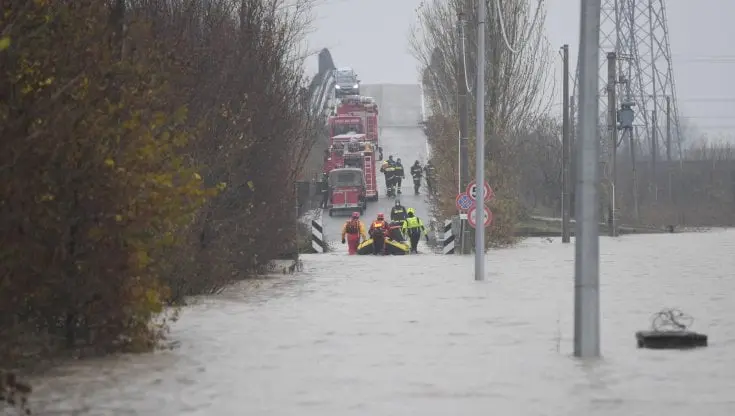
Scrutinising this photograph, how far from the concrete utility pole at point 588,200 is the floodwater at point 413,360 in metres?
0.38

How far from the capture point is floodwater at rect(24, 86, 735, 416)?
11.8 metres

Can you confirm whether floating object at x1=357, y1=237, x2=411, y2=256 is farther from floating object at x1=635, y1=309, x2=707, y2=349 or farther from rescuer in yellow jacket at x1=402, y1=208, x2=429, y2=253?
floating object at x1=635, y1=309, x2=707, y2=349

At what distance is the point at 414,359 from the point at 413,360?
95 millimetres

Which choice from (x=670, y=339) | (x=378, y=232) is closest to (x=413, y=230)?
(x=378, y=232)

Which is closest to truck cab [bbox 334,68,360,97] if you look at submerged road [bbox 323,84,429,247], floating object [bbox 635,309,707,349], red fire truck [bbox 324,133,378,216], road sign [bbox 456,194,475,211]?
submerged road [bbox 323,84,429,247]

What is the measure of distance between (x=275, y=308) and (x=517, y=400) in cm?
1111

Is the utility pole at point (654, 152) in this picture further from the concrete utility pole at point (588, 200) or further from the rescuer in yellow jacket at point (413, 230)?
the concrete utility pole at point (588, 200)

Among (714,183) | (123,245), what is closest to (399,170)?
(714,183)

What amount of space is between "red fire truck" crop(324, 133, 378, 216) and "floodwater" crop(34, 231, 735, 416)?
42.0 m

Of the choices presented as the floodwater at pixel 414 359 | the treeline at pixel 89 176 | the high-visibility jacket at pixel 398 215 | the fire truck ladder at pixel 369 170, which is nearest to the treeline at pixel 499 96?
the high-visibility jacket at pixel 398 215

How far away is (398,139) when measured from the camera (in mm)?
119812

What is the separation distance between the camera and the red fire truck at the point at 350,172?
70688mm

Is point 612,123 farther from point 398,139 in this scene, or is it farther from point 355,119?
point 398,139

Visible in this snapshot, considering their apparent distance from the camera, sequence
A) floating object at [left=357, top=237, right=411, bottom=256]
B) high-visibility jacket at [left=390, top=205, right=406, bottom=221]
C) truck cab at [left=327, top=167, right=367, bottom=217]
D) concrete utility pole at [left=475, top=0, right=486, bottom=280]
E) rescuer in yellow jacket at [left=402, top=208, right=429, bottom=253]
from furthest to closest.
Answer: truck cab at [left=327, top=167, right=367, bottom=217], high-visibility jacket at [left=390, top=205, right=406, bottom=221], rescuer in yellow jacket at [left=402, top=208, right=429, bottom=253], floating object at [left=357, top=237, right=411, bottom=256], concrete utility pole at [left=475, top=0, right=486, bottom=280]
